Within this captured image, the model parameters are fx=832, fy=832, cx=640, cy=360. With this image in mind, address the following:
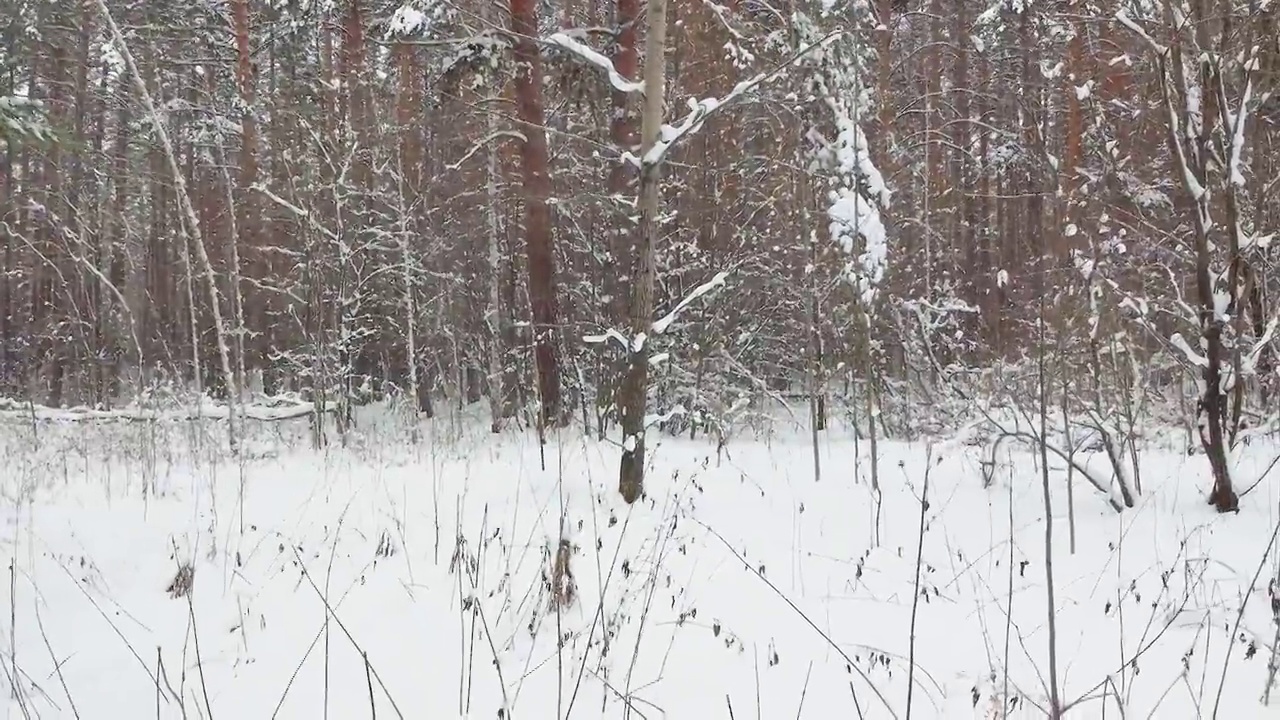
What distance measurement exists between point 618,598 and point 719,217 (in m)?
6.98

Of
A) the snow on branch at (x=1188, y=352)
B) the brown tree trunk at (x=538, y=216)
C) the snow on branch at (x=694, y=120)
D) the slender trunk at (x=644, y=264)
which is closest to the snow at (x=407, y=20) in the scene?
the brown tree trunk at (x=538, y=216)

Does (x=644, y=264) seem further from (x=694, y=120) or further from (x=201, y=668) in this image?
(x=201, y=668)

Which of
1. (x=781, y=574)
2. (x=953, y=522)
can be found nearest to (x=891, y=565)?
(x=781, y=574)

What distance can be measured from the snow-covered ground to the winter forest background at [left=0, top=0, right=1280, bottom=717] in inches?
12.4

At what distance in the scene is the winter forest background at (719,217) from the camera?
475 cm

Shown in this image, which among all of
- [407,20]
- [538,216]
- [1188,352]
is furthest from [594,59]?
[407,20]

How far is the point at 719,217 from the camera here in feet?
32.3

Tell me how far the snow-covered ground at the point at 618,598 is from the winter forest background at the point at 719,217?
12.4 inches

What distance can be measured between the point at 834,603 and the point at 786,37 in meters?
6.95

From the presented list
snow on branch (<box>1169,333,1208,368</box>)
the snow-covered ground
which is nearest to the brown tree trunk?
the snow-covered ground

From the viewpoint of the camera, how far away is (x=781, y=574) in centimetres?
398

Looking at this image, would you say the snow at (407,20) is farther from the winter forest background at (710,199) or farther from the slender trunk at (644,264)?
the slender trunk at (644,264)

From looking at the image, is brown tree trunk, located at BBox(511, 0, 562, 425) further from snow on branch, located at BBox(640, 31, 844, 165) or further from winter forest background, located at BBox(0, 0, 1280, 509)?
snow on branch, located at BBox(640, 31, 844, 165)

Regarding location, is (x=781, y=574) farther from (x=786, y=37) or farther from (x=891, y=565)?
(x=786, y=37)
